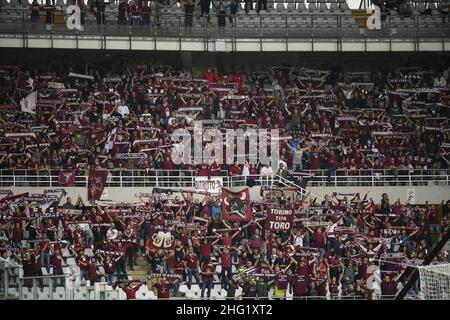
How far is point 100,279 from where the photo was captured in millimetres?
29844

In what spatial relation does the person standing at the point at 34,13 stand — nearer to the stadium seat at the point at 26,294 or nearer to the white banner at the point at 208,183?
the white banner at the point at 208,183

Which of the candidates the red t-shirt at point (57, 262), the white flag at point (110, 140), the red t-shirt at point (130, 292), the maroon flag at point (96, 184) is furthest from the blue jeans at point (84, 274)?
the white flag at point (110, 140)

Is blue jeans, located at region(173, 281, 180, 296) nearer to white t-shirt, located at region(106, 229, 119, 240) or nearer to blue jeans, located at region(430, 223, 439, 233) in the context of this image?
white t-shirt, located at region(106, 229, 119, 240)

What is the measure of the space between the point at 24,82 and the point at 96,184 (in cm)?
425

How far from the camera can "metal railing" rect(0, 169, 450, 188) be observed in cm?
3297

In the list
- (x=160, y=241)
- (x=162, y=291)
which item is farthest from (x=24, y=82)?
(x=162, y=291)

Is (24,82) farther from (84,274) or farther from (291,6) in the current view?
(84,274)

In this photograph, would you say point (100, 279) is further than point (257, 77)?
No

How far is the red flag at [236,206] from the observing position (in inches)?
1238

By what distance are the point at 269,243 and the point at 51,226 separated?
15.6 feet

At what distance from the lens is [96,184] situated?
3288 centimetres

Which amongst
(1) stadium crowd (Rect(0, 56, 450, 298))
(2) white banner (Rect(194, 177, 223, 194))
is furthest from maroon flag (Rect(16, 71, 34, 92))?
(2) white banner (Rect(194, 177, 223, 194))
